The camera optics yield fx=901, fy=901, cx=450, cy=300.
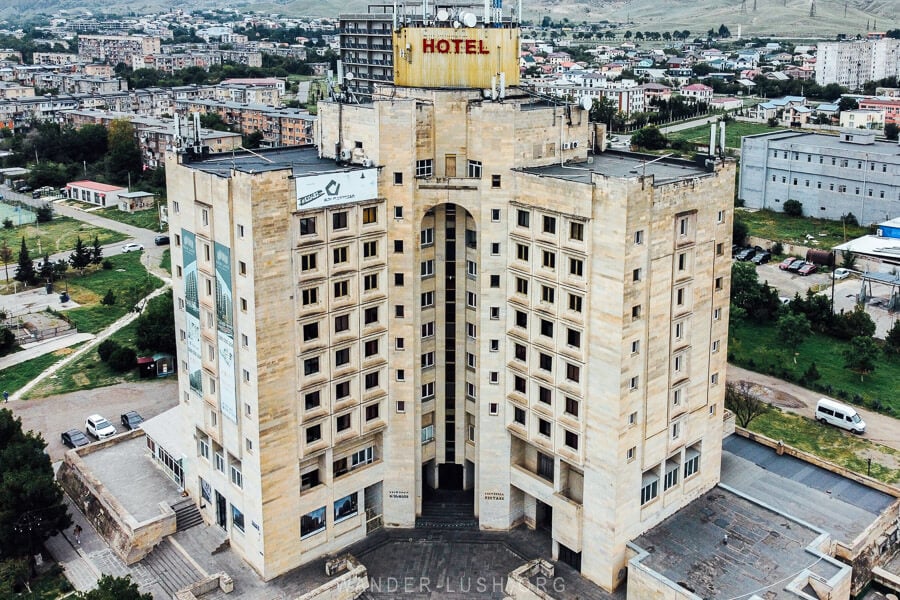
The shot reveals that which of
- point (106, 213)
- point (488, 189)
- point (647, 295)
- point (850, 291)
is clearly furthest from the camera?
point (106, 213)

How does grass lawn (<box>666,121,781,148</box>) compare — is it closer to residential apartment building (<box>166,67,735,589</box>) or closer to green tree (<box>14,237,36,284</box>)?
green tree (<box>14,237,36,284</box>)

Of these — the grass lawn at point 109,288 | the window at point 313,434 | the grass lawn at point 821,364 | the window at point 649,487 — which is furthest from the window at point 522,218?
the grass lawn at point 109,288

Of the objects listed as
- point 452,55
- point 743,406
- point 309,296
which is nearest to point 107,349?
→ point 309,296

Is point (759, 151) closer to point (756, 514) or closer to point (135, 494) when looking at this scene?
point (756, 514)

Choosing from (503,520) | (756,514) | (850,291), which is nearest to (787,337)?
(850,291)

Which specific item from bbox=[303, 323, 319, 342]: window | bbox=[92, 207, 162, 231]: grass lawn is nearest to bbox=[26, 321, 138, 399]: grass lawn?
bbox=[303, 323, 319, 342]: window

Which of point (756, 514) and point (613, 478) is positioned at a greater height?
point (613, 478)

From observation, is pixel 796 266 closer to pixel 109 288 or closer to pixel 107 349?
pixel 107 349
